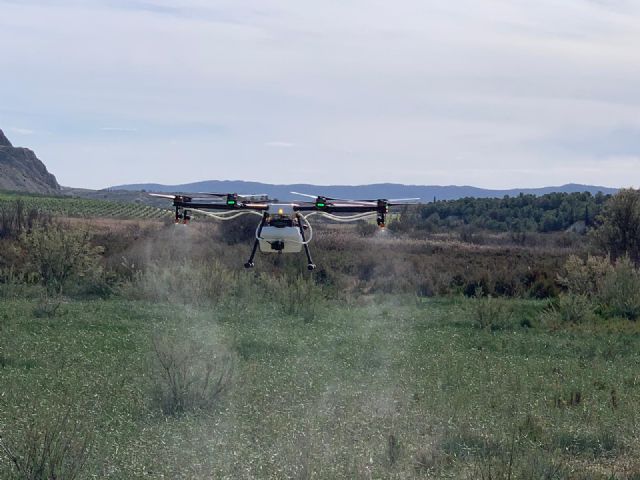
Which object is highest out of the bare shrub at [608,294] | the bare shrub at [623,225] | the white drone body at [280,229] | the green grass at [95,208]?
the white drone body at [280,229]

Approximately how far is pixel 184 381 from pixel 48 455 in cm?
433

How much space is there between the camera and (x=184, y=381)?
13.3 metres

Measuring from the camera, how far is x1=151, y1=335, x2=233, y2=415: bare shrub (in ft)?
43.1

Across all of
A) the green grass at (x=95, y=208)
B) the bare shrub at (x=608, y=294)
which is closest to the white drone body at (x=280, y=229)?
the bare shrub at (x=608, y=294)

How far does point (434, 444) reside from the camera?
36.9 ft

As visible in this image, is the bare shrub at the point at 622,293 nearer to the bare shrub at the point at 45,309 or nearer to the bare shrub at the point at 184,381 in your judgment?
the bare shrub at the point at 45,309

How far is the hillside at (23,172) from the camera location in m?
138

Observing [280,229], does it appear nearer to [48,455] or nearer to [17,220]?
[48,455]

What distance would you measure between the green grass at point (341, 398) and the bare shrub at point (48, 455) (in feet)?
0.88

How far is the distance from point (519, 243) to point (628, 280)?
35.6 meters

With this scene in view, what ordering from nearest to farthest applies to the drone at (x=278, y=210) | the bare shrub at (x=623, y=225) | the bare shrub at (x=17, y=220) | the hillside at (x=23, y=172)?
1. the drone at (x=278, y=210)
2. the bare shrub at (x=623, y=225)
3. the bare shrub at (x=17, y=220)
4. the hillside at (x=23, y=172)

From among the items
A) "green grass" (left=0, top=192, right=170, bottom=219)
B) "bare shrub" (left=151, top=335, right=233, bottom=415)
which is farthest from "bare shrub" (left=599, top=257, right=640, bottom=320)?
"green grass" (left=0, top=192, right=170, bottom=219)

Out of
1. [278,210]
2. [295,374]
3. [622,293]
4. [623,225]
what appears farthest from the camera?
[623,225]

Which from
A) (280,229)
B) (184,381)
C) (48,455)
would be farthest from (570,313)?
(48,455)
